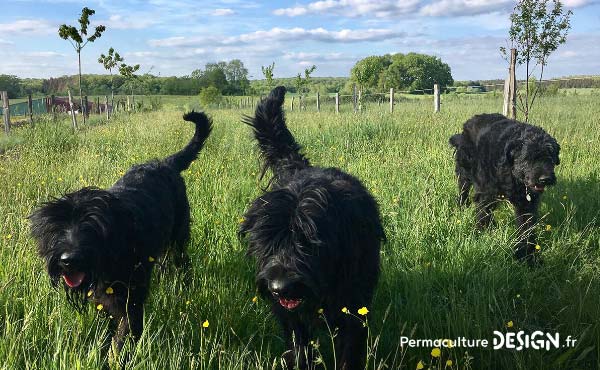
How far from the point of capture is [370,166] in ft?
21.4

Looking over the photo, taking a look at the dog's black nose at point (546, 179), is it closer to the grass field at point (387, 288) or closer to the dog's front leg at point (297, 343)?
the grass field at point (387, 288)

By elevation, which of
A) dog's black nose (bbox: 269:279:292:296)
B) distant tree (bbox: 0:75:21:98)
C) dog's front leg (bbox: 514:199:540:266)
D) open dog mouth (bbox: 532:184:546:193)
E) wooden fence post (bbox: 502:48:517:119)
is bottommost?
dog's front leg (bbox: 514:199:540:266)

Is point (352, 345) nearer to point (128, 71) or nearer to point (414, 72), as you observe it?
point (128, 71)

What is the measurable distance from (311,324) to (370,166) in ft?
13.7

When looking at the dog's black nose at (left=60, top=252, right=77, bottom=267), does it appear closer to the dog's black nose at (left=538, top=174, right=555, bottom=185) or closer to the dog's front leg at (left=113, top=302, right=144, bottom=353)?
the dog's front leg at (left=113, top=302, right=144, bottom=353)

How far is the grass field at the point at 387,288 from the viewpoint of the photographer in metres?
2.46

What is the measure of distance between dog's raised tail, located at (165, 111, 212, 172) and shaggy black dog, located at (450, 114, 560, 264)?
127 inches

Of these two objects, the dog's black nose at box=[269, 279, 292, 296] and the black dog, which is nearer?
the dog's black nose at box=[269, 279, 292, 296]

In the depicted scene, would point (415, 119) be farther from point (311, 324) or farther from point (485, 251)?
point (311, 324)

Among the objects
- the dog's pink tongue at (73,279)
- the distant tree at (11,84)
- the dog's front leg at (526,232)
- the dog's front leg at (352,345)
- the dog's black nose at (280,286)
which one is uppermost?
the distant tree at (11,84)

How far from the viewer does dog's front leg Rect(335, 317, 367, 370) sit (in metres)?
2.62

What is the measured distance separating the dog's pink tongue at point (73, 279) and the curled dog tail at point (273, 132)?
76.5 inches

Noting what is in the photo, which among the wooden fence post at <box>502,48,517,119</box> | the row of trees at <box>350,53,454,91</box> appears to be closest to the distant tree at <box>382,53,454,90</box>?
the row of trees at <box>350,53,454,91</box>

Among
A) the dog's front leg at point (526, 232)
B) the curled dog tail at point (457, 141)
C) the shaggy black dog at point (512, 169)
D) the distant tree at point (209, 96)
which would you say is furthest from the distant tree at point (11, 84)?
the dog's front leg at point (526, 232)
